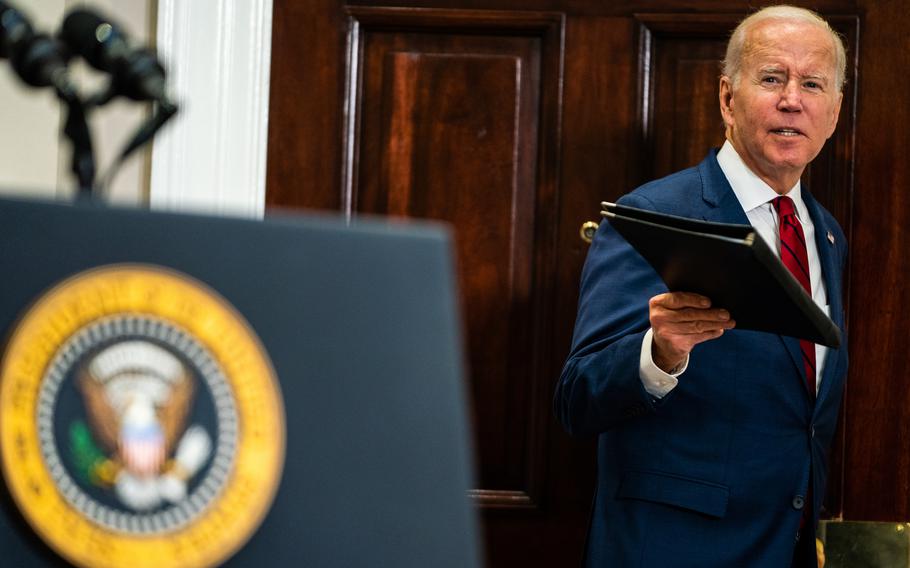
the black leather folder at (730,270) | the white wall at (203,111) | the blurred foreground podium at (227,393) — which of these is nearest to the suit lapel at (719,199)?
the black leather folder at (730,270)

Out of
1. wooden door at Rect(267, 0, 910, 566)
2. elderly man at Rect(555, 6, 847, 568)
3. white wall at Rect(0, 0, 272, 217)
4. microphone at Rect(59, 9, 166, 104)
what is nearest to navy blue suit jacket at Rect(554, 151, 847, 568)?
elderly man at Rect(555, 6, 847, 568)

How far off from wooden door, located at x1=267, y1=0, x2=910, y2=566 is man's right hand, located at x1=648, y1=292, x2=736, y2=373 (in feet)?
1.89

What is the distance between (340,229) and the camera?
691 millimetres

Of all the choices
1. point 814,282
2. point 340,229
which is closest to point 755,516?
point 814,282

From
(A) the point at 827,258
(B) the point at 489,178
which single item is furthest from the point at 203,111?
(A) the point at 827,258

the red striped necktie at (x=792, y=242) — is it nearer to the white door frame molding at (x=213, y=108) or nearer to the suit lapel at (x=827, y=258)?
the suit lapel at (x=827, y=258)

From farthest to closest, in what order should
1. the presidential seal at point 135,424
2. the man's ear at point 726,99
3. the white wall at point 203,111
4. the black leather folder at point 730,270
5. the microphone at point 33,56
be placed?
the white wall at point 203,111 → the man's ear at point 726,99 → the black leather folder at point 730,270 → the microphone at point 33,56 → the presidential seal at point 135,424

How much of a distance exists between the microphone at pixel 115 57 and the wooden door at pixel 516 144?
1271 mm

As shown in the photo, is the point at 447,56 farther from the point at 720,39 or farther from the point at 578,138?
the point at 720,39

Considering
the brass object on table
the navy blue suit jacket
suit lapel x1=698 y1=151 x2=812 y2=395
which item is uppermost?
suit lapel x1=698 y1=151 x2=812 y2=395

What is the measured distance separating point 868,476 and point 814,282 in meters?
0.44

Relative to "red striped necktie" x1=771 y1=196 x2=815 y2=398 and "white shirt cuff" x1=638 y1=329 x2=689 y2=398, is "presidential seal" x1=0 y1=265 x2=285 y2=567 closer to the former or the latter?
"white shirt cuff" x1=638 y1=329 x2=689 y2=398

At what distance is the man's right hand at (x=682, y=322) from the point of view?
1617 mm

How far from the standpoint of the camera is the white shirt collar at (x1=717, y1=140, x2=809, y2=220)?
2045mm
